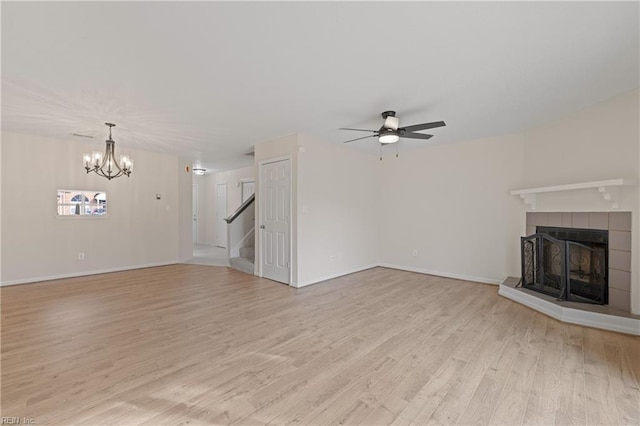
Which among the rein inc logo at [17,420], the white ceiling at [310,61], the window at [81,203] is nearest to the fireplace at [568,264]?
the white ceiling at [310,61]

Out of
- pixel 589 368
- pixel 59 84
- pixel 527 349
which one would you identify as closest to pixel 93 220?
pixel 59 84

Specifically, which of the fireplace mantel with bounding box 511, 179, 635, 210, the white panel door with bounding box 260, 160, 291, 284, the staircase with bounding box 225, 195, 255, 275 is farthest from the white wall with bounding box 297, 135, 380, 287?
the fireplace mantel with bounding box 511, 179, 635, 210

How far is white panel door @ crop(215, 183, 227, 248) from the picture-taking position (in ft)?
30.5

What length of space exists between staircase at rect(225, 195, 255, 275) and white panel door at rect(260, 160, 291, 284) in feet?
4.25

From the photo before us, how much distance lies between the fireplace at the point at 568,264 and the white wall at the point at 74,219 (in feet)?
23.8

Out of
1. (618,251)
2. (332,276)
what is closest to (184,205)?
(332,276)

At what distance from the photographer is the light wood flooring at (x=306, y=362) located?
1786mm

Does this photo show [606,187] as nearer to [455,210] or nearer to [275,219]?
[455,210]

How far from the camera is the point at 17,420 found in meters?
1.68

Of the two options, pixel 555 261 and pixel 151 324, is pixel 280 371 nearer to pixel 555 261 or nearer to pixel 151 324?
pixel 151 324

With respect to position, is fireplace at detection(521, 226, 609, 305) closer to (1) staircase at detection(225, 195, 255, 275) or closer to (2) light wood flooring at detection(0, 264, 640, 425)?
(2) light wood flooring at detection(0, 264, 640, 425)

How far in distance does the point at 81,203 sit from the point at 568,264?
8138 mm

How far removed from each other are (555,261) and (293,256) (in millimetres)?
3946

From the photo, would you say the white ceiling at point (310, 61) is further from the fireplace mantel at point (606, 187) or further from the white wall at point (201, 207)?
the white wall at point (201, 207)
